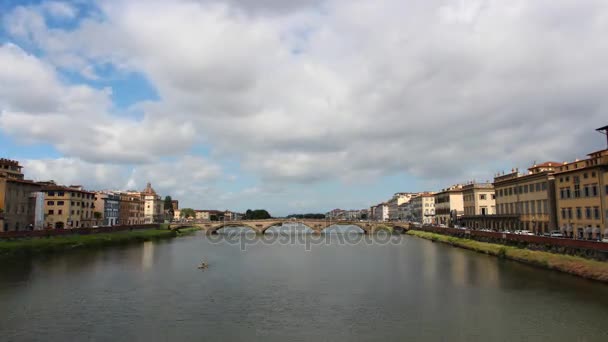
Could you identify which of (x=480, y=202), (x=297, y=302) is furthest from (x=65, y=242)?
(x=480, y=202)

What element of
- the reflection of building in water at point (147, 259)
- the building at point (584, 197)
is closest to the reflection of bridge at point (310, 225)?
the reflection of building in water at point (147, 259)

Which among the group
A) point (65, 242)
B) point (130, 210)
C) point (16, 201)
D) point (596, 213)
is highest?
point (16, 201)

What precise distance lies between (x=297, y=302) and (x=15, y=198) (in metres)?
55.1

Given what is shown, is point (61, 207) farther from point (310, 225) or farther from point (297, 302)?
point (297, 302)

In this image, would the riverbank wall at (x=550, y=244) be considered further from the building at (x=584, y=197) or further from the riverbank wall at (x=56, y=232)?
the riverbank wall at (x=56, y=232)

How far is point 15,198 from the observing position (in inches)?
2584

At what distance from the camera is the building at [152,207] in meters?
140

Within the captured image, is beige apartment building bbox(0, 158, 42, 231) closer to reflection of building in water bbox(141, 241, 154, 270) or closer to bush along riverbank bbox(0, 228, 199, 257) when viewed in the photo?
bush along riverbank bbox(0, 228, 199, 257)

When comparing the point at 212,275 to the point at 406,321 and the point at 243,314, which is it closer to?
the point at 243,314

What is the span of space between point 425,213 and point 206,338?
120556 mm

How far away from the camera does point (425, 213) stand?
445 feet

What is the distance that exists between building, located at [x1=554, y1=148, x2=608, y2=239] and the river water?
10021 mm

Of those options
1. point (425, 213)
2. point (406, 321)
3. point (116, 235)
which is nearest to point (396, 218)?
point (425, 213)

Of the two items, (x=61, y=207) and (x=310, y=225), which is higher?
(x=61, y=207)
